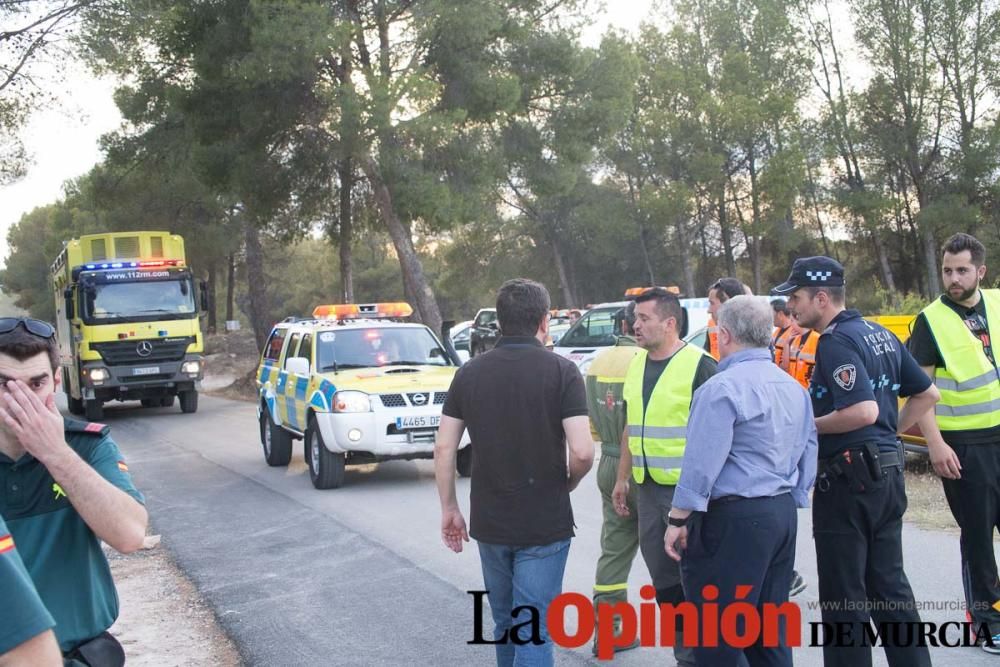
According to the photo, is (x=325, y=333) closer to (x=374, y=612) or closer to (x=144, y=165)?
(x=374, y=612)

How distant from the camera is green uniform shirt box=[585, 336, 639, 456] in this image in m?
5.36

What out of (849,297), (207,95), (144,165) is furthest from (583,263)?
(207,95)

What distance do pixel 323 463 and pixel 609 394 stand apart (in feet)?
→ 19.8

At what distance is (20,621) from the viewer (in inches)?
72.9

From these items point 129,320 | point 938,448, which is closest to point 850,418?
point 938,448

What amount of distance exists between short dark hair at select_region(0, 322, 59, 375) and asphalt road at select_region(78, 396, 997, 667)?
319 cm

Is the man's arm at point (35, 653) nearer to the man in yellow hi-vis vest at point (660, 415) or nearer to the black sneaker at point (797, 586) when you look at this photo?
the man in yellow hi-vis vest at point (660, 415)

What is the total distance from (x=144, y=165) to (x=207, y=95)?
624 centimetres

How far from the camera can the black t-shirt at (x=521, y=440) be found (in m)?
4.12

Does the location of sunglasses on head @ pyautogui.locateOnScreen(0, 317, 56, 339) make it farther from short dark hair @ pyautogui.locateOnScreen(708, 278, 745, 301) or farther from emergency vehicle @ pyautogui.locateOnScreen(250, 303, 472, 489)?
emergency vehicle @ pyautogui.locateOnScreen(250, 303, 472, 489)

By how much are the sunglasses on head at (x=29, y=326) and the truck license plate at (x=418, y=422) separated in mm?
7775

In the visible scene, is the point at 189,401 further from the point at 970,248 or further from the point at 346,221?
the point at 970,248

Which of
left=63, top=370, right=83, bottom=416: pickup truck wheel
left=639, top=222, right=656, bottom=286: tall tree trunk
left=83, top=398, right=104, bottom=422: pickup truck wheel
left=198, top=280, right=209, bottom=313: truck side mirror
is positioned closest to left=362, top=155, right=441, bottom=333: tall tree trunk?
left=198, top=280, right=209, bottom=313: truck side mirror

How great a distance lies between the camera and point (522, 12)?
24594 mm
